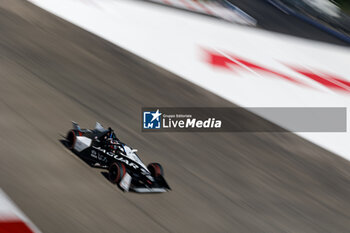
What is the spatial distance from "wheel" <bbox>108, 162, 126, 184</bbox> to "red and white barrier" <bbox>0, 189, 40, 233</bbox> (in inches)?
40.1

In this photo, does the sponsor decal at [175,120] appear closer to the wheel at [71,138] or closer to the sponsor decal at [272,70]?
the wheel at [71,138]

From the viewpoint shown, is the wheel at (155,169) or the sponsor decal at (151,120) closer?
the wheel at (155,169)

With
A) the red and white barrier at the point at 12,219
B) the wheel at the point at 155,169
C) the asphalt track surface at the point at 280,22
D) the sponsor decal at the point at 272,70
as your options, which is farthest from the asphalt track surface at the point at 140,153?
the asphalt track surface at the point at 280,22

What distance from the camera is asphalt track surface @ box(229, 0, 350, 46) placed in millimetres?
13116

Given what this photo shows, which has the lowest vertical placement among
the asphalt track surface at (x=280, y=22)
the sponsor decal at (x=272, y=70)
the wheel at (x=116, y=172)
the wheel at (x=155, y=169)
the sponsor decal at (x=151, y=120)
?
the wheel at (x=116, y=172)

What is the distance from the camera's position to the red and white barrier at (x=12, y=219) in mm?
4026

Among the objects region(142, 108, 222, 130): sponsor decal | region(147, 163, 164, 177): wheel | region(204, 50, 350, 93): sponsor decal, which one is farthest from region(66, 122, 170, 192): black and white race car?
region(204, 50, 350, 93): sponsor decal

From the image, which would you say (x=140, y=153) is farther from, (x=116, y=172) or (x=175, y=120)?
(x=175, y=120)

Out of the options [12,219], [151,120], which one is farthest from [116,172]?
[151,120]

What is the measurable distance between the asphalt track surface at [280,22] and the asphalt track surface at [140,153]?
221 inches

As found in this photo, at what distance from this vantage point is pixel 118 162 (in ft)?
16.8

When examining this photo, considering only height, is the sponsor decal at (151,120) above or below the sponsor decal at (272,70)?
below

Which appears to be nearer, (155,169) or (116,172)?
(116,172)

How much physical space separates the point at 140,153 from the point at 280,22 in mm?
8819
